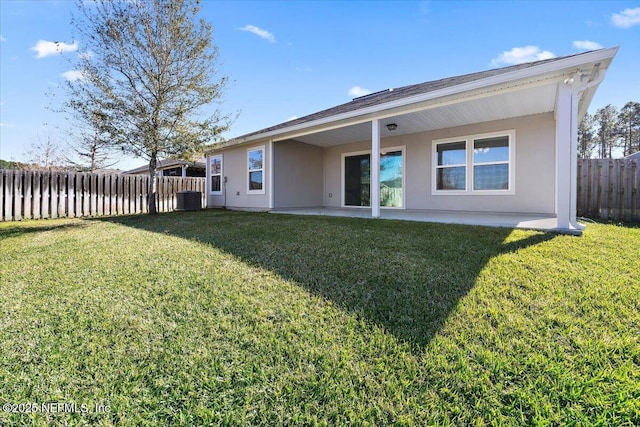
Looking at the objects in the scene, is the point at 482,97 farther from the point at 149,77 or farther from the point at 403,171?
the point at 149,77

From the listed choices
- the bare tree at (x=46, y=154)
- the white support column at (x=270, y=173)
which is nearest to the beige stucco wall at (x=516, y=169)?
the white support column at (x=270, y=173)

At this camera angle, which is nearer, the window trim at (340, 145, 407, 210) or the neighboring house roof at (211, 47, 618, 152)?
the neighboring house roof at (211, 47, 618, 152)

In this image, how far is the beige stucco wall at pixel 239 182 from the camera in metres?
9.92

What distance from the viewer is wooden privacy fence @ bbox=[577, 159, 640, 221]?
712 cm

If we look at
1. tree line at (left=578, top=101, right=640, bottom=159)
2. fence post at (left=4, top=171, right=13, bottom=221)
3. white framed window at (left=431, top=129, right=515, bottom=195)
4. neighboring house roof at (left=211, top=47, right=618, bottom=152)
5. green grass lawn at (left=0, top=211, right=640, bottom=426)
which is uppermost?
tree line at (left=578, top=101, right=640, bottom=159)

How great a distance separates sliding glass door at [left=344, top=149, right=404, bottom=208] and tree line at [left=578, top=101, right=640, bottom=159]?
2927cm

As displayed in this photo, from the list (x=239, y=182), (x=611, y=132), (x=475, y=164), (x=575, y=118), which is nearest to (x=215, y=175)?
(x=239, y=182)

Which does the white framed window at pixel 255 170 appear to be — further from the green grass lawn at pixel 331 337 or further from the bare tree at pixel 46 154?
the bare tree at pixel 46 154

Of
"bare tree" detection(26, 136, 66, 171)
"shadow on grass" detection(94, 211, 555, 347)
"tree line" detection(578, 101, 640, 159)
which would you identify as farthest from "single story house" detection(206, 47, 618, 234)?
"tree line" detection(578, 101, 640, 159)

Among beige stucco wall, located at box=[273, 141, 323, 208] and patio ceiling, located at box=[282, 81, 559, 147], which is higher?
patio ceiling, located at box=[282, 81, 559, 147]

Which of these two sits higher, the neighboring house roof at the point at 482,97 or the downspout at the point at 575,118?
the neighboring house roof at the point at 482,97

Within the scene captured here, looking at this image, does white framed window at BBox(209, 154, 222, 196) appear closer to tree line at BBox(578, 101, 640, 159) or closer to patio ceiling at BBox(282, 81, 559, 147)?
patio ceiling at BBox(282, 81, 559, 147)

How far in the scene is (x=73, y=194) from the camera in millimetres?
10148

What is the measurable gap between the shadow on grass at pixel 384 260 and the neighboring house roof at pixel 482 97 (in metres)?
2.55
